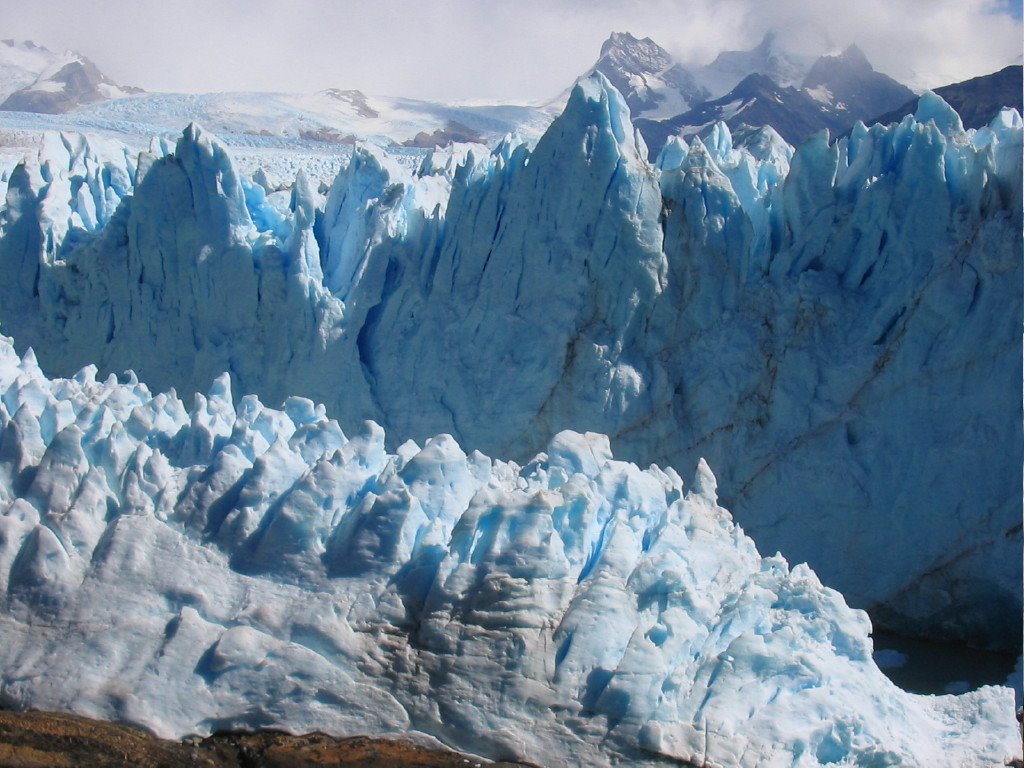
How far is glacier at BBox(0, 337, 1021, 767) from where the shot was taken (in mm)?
5043

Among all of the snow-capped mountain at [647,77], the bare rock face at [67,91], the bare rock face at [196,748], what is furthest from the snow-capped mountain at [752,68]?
the bare rock face at [196,748]

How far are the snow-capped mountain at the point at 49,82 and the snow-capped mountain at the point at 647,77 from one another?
1339cm

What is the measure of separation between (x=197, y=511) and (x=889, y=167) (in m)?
5.60

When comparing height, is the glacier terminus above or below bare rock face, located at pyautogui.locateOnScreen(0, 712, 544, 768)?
above

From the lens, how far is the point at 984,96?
61.9 feet

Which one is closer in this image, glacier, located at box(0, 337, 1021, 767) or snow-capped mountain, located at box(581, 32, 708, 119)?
glacier, located at box(0, 337, 1021, 767)

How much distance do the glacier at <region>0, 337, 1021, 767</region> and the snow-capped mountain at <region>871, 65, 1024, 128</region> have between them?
14.3 m

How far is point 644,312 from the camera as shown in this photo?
8.61 m

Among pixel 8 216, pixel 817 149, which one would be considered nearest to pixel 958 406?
pixel 817 149

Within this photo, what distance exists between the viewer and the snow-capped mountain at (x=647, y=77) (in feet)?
99.4

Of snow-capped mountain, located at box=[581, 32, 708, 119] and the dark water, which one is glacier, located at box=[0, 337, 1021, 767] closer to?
the dark water

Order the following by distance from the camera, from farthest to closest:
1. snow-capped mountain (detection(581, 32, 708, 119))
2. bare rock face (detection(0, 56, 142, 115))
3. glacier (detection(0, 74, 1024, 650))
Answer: snow-capped mountain (detection(581, 32, 708, 119))
bare rock face (detection(0, 56, 142, 115))
glacier (detection(0, 74, 1024, 650))

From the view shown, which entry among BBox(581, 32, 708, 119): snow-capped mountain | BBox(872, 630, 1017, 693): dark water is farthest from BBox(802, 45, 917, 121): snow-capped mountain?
BBox(872, 630, 1017, 693): dark water

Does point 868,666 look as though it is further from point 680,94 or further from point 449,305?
point 680,94
